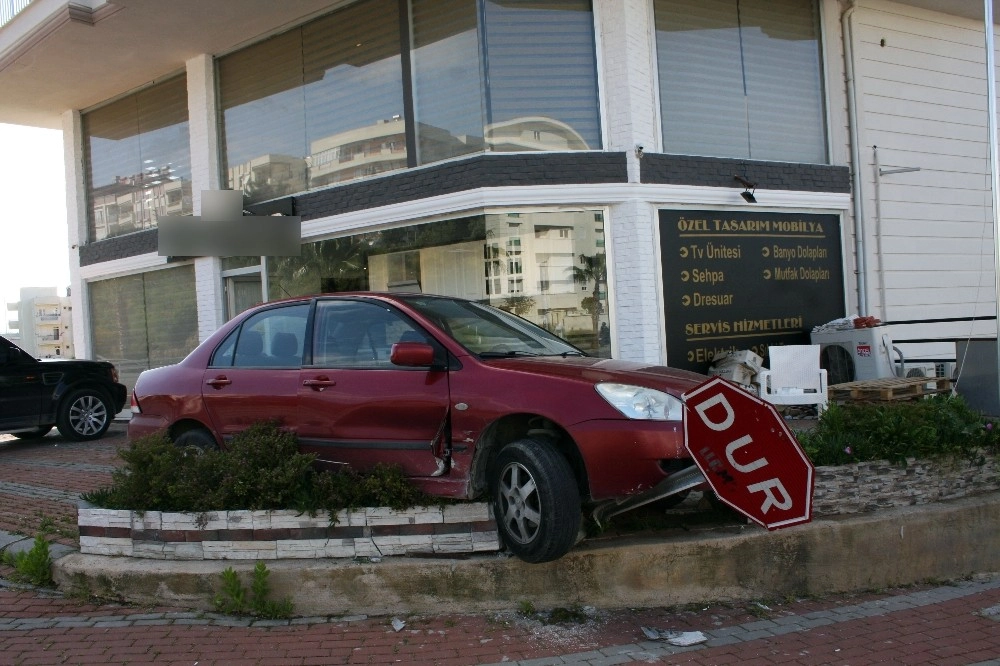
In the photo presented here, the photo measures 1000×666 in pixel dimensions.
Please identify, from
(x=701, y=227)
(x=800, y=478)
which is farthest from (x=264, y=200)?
(x=800, y=478)

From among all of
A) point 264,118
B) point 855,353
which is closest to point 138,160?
point 264,118

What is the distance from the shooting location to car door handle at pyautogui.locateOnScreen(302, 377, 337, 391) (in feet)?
17.7

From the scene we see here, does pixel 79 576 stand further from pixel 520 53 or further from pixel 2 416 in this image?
pixel 520 53

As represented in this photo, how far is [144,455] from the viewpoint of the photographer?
Result: 535cm

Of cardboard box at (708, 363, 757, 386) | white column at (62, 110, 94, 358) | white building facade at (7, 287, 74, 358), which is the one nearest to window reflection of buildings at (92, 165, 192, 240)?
white column at (62, 110, 94, 358)

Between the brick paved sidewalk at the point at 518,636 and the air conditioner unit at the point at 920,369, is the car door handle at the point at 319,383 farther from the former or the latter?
the air conditioner unit at the point at 920,369

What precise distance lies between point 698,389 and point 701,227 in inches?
265

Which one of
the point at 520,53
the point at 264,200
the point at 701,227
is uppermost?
Answer: the point at 520,53

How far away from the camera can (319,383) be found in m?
5.43

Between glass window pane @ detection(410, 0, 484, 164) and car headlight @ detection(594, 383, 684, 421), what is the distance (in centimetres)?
630

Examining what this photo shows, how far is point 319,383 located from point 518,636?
203cm

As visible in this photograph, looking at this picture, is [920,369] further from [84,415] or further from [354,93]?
[84,415]

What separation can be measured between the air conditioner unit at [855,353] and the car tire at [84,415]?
31.5ft

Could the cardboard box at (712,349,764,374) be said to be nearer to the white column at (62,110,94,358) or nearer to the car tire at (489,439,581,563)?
the car tire at (489,439,581,563)
